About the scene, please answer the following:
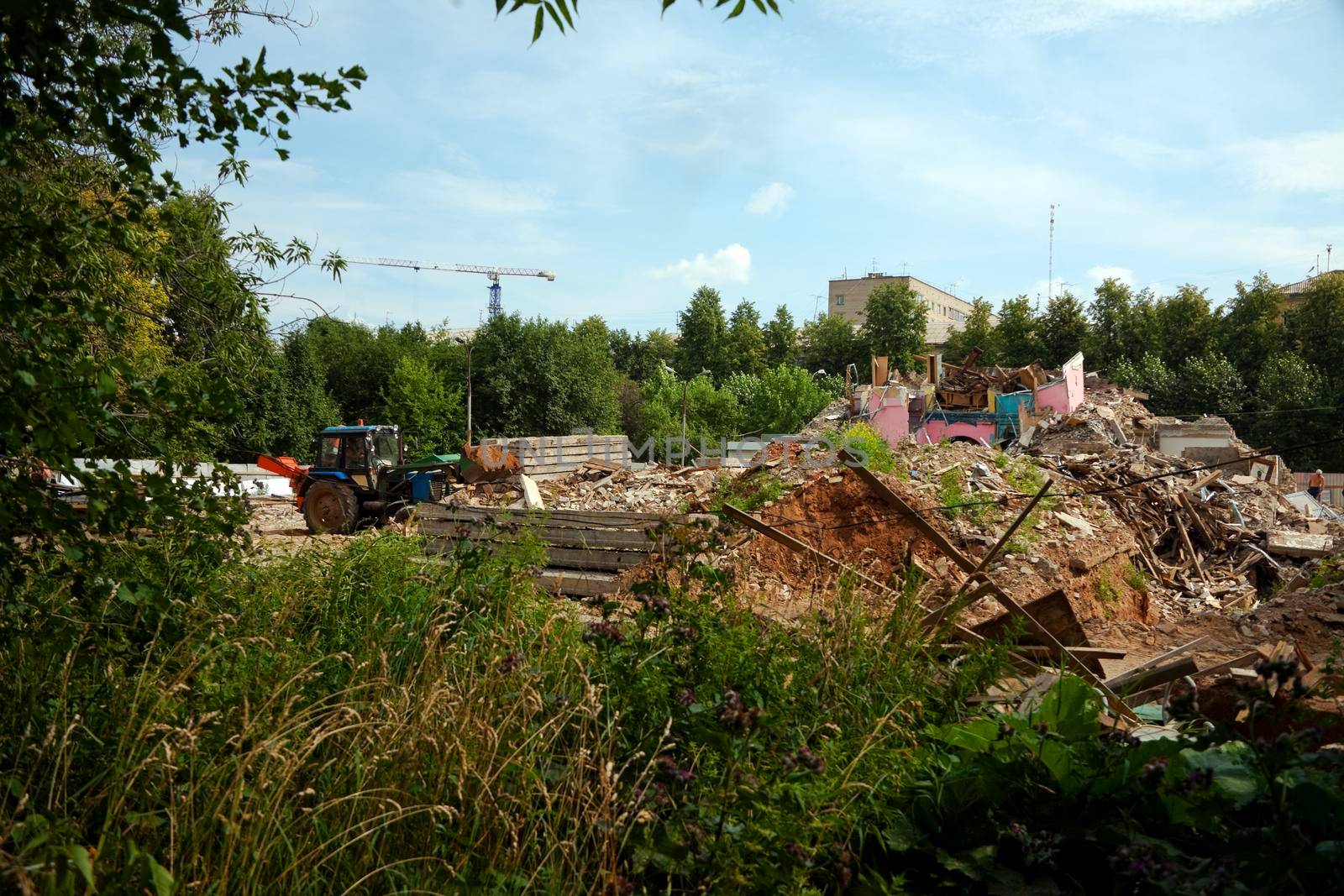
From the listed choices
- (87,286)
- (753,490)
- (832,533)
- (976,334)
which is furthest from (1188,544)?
(976,334)

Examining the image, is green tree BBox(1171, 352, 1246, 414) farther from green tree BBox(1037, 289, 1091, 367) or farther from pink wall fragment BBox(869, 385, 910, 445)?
pink wall fragment BBox(869, 385, 910, 445)

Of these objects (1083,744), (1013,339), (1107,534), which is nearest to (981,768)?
(1083,744)

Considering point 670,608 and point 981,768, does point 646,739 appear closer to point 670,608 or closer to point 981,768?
point 670,608

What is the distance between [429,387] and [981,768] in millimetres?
50818

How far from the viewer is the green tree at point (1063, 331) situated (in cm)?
5609

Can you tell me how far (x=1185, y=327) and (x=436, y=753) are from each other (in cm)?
5927

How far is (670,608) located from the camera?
3648mm

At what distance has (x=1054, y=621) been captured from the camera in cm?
595

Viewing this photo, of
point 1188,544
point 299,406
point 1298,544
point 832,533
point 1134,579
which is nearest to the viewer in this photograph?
point 832,533

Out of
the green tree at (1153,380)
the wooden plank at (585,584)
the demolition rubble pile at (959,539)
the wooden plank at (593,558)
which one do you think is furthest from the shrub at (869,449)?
the green tree at (1153,380)

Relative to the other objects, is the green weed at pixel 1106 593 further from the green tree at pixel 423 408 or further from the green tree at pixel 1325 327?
the green tree at pixel 1325 327

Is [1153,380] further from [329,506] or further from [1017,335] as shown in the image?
[329,506]

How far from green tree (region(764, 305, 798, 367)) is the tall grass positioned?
75.3 m

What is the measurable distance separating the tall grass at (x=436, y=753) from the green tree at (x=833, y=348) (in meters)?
66.5
